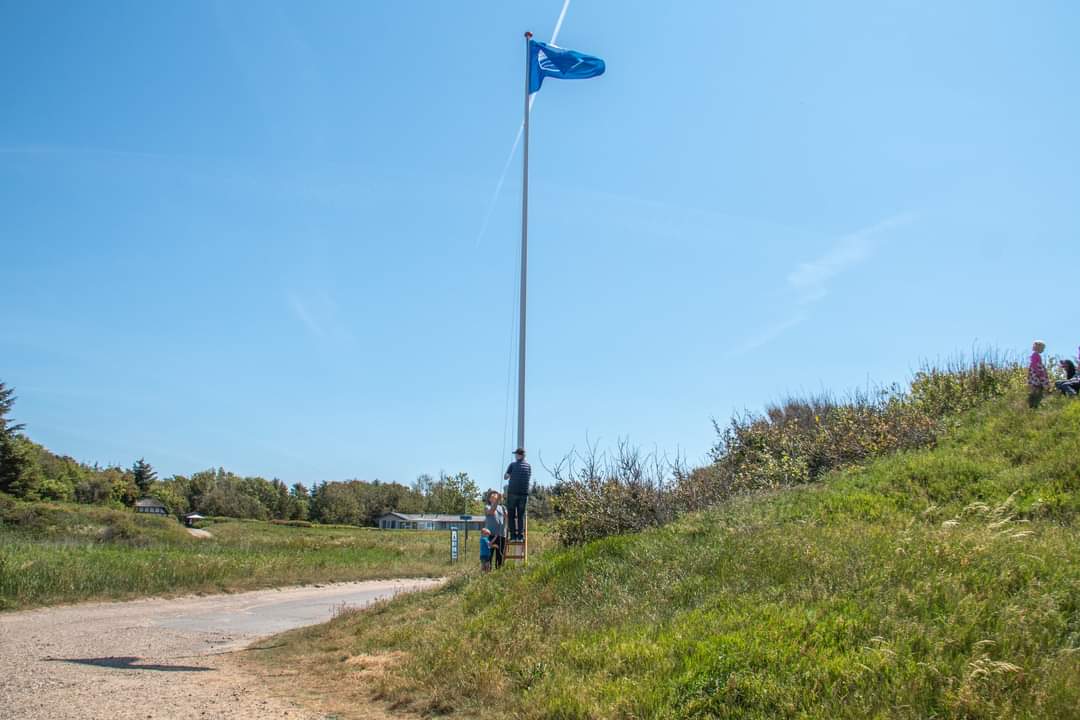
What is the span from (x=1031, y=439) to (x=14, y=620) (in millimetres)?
17981

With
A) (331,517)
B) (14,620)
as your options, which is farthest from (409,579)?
(331,517)

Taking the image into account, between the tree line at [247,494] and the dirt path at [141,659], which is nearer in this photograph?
the dirt path at [141,659]

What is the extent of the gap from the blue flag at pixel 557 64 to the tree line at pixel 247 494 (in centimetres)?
6635

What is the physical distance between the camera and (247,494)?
11012 cm

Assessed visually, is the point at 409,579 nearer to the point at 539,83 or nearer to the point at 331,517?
the point at 539,83

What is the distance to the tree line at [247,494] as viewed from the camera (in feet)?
280

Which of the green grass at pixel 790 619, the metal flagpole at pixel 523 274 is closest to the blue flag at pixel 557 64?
the metal flagpole at pixel 523 274

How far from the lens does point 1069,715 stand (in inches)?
183

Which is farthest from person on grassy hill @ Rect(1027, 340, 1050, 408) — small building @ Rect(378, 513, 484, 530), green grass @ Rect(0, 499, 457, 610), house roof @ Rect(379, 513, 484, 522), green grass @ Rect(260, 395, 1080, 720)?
small building @ Rect(378, 513, 484, 530)

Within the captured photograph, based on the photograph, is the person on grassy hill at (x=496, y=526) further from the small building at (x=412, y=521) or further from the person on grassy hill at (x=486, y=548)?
the small building at (x=412, y=521)

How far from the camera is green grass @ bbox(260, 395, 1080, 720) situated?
532 cm

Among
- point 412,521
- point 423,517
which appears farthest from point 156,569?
point 423,517

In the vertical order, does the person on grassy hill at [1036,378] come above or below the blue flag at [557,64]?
below

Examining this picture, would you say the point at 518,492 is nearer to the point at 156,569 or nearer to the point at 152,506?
the point at 156,569
